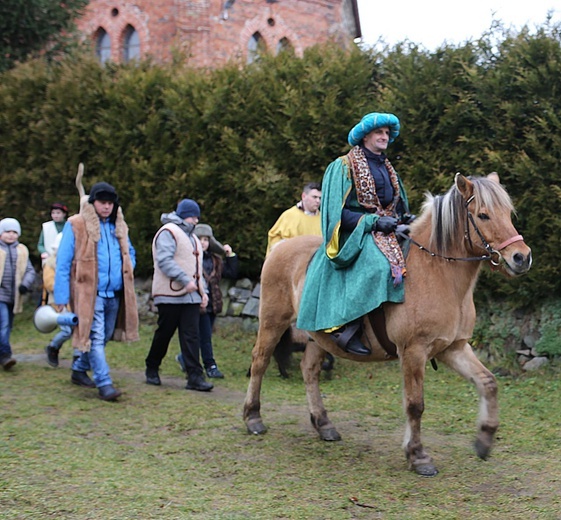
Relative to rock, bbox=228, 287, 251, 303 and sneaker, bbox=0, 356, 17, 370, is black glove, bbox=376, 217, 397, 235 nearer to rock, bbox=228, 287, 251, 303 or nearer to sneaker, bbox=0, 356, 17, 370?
sneaker, bbox=0, 356, 17, 370

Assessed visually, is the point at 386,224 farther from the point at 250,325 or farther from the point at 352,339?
the point at 250,325

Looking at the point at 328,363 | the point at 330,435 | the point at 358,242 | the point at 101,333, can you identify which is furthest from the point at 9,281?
the point at 358,242

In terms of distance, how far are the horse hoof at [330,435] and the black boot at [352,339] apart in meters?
1.01

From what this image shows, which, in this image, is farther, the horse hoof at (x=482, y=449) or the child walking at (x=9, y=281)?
the child walking at (x=9, y=281)

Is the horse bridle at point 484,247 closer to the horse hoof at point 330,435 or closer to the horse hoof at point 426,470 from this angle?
the horse hoof at point 426,470

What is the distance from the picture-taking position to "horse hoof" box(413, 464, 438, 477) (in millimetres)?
5238

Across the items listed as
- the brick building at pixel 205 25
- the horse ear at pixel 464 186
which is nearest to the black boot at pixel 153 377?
the horse ear at pixel 464 186

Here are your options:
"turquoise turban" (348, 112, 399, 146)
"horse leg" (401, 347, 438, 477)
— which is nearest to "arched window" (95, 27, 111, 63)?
"turquoise turban" (348, 112, 399, 146)

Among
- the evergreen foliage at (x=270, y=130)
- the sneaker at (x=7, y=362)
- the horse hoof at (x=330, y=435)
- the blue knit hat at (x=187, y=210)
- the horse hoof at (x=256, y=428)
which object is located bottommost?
the horse hoof at (x=330, y=435)

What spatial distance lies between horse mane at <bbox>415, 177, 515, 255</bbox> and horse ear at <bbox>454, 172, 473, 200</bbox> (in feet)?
0.11

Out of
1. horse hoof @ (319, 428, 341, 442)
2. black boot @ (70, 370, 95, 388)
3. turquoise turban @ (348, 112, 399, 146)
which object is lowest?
horse hoof @ (319, 428, 341, 442)

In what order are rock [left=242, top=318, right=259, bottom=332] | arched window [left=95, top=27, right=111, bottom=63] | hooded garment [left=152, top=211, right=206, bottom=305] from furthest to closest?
arched window [left=95, top=27, right=111, bottom=63] → rock [left=242, top=318, right=259, bottom=332] → hooded garment [left=152, top=211, right=206, bottom=305]

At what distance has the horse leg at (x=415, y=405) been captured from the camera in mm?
5263

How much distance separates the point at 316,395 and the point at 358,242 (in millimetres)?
1694
